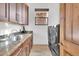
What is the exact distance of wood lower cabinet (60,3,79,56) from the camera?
1146 mm

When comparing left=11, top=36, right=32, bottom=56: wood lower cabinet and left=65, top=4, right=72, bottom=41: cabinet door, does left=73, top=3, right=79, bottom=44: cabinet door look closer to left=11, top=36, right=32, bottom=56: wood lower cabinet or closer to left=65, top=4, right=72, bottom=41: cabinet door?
left=65, top=4, right=72, bottom=41: cabinet door

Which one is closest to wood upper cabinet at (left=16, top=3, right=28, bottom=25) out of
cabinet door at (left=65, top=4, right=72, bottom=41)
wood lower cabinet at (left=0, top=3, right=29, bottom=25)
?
wood lower cabinet at (left=0, top=3, right=29, bottom=25)

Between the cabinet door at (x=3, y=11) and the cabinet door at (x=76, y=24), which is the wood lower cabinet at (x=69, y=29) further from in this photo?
the cabinet door at (x=3, y=11)

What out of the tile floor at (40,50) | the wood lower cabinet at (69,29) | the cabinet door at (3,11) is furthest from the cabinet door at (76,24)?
the cabinet door at (3,11)

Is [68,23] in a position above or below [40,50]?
above

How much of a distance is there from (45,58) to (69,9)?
500 mm

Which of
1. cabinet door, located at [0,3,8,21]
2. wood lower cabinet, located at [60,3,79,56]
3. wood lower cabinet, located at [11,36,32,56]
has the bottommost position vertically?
wood lower cabinet, located at [11,36,32,56]

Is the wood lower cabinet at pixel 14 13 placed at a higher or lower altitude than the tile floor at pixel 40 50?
higher

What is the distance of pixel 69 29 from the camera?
126 cm

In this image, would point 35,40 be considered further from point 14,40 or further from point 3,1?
point 3,1

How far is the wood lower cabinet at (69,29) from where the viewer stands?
3.76 feet

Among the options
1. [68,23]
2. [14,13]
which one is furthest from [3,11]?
[68,23]

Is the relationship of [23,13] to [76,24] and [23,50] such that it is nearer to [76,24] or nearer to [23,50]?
[23,50]

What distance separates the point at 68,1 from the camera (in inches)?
51.4
